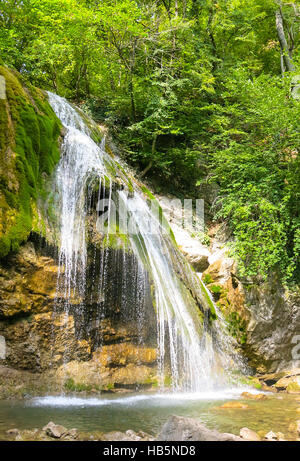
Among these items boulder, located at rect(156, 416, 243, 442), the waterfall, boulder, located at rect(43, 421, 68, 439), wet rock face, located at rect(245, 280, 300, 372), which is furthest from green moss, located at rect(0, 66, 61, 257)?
wet rock face, located at rect(245, 280, 300, 372)

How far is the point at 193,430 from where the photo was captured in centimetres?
354

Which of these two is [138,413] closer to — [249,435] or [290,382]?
[249,435]

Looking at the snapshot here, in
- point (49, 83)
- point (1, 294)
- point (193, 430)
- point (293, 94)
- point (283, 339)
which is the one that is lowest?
point (283, 339)

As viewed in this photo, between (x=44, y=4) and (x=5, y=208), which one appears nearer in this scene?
(x=5, y=208)

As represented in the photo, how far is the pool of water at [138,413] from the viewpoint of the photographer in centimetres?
445

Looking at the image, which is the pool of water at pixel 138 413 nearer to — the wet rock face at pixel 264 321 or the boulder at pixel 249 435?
the boulder at pixel 249 435

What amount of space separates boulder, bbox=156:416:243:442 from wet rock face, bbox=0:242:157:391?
9.97 ft

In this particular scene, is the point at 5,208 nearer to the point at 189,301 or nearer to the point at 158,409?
the point at 158,409

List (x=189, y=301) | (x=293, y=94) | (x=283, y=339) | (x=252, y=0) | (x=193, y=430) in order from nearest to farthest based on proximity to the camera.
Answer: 1. (x=193, y=430)
2. (x=189, y=301)
3. (x=283, y=339)
4. (x=293, y=94)
5. (x=252, y=0)

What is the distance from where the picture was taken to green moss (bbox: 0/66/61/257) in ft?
20.5

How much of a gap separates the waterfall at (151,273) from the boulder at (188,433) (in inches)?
136

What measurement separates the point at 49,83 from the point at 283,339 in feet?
49.4

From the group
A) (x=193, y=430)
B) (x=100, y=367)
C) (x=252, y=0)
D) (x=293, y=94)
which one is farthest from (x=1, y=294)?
(x=252, y=0)

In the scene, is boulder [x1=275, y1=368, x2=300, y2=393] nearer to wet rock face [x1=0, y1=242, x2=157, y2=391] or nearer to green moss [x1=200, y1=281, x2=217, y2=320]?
green moss [x1=200, y1=281, x2=217, y2=320]
